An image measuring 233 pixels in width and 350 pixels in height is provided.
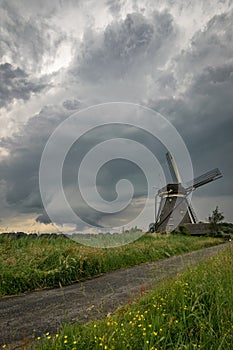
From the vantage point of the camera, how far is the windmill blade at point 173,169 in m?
50.2

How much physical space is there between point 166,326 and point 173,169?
48.6 metres

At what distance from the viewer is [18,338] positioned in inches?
179

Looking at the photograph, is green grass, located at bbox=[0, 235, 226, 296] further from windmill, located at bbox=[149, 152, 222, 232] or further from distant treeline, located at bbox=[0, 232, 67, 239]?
windmill, located at bbox=[149, 152, 222, 232]

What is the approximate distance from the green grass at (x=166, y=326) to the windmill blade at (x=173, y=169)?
1774 inches

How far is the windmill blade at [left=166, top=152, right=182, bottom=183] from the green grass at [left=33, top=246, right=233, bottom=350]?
45.1 metres

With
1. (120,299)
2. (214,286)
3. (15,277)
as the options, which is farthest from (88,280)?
(214,286)

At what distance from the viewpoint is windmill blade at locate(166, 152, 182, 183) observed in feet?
165

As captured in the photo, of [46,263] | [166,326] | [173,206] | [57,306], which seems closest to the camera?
[166,326]

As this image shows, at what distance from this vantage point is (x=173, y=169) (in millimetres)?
51750

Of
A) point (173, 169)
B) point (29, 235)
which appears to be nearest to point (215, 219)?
point (173, 169)

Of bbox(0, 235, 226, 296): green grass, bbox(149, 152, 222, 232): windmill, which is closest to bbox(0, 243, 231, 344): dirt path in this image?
bbox(0, 235, 226, 296): green grass

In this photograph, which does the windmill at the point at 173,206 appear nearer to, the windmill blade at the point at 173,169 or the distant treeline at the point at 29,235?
the windmill blade at the point at 173,169

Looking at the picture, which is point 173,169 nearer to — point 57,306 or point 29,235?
point 29,235

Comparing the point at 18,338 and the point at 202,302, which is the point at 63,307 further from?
the point at 202,302
